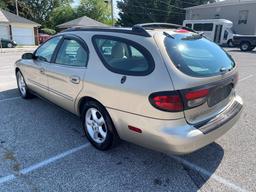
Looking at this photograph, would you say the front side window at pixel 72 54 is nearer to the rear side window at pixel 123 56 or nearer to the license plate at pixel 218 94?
the rear side window at pixel 123 56

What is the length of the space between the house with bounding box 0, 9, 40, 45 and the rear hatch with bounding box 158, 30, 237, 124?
30.8 meters

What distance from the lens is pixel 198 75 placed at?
2.61 m

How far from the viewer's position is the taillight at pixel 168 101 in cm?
241

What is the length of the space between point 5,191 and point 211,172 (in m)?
2.31

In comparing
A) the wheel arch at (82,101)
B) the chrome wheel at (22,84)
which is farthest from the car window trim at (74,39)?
the chrome wheel at (22,84)

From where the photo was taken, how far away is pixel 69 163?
304 centimetres

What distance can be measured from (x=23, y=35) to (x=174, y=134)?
3356cm

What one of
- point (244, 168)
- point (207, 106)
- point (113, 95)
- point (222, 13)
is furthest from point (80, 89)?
point (222, 13)

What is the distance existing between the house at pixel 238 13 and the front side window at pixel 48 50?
3024 centimetres

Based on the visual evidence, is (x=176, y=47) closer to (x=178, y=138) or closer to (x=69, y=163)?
(x=178, y=138)

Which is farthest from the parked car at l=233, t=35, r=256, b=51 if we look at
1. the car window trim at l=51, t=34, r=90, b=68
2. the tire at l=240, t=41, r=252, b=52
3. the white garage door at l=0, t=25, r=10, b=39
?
the white garage door at l=0, t=25, r=10, b=39

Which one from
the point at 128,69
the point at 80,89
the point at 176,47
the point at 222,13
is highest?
the point at 222,13

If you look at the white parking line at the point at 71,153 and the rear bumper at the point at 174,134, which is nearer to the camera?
the rear bumper at the point at 174,134

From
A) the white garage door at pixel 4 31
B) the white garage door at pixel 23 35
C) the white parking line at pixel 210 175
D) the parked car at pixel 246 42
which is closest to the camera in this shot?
the white parking line at pixel 210 175
